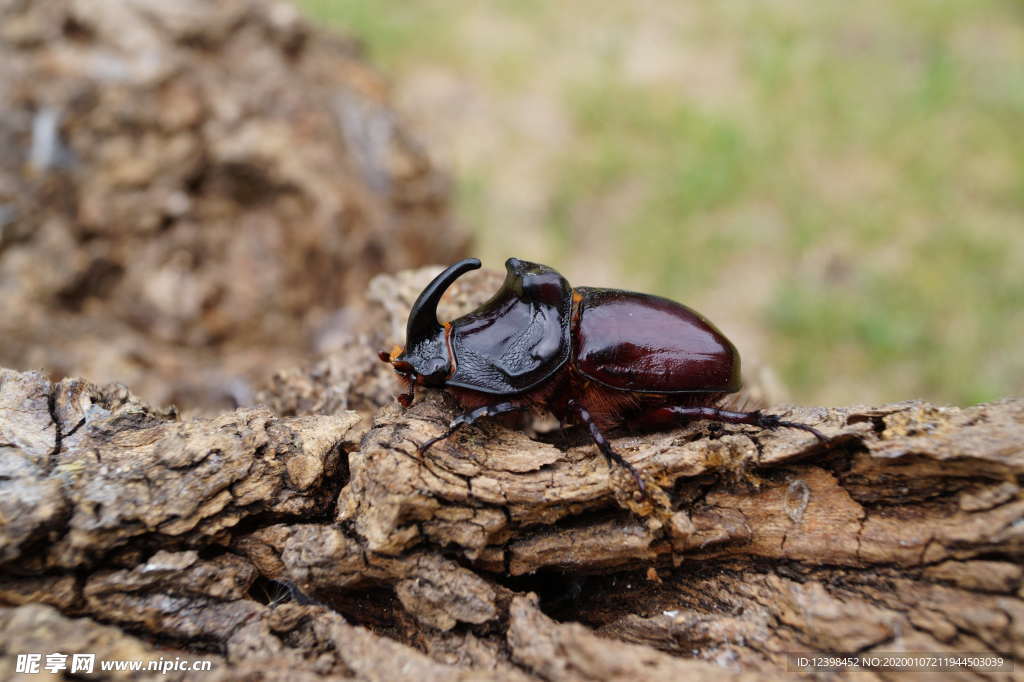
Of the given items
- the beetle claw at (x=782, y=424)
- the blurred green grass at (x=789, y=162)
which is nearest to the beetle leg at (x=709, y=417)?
the beetle claw at (x=782, y=424)

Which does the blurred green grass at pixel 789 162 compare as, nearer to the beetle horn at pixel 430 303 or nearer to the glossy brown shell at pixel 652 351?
the glossy brown shell at pixel 652 351

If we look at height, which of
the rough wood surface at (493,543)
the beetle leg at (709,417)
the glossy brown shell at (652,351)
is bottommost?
the rough wood surface at (493,543)

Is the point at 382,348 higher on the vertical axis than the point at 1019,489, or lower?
higher

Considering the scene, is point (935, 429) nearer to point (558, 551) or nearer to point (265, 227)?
point (558, 551)

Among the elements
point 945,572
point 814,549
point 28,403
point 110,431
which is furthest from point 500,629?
point 28,403

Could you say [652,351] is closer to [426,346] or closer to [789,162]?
[426,346]
